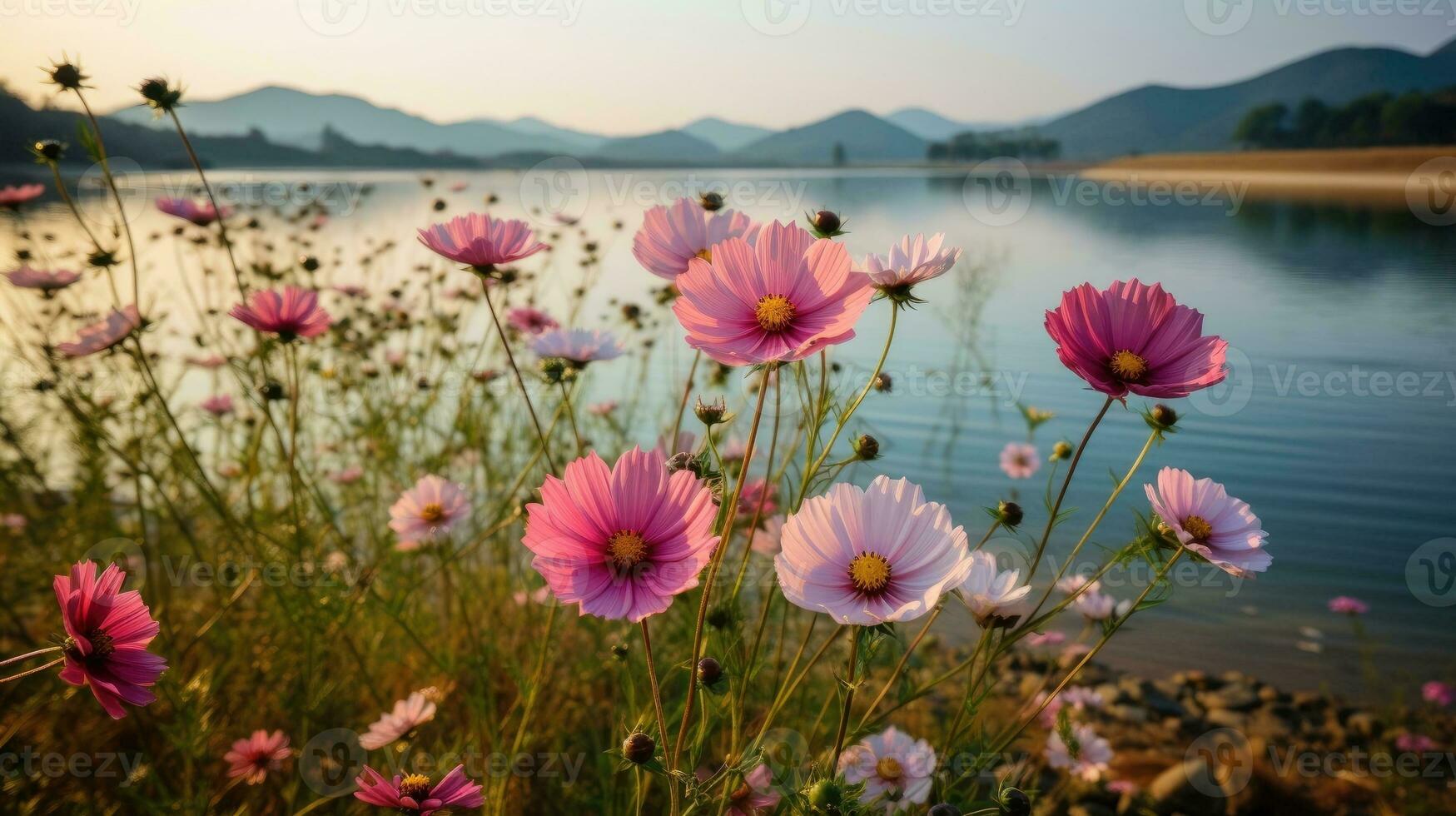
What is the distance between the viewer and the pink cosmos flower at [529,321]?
1765 millimetres

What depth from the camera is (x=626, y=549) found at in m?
0.58

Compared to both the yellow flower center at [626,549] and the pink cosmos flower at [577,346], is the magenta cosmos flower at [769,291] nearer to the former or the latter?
the yellow flower center at [626,549]

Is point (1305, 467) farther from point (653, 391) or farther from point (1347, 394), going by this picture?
point (653, 391)

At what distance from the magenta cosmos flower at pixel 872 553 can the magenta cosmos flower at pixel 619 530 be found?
7 cm

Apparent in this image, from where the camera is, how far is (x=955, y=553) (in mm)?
590

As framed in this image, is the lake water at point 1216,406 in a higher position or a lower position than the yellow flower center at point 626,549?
lower

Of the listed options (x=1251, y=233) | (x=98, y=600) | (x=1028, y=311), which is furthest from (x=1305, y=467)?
(x=1251, y=233)

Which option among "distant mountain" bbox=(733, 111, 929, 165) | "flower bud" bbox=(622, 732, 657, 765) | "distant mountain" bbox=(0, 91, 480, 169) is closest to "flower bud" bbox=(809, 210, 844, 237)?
"flower bud" bbox=(622, 732, 657, 765)

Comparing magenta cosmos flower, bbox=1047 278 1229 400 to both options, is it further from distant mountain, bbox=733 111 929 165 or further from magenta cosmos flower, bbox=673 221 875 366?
distant mountain, bbox=733 111 929 165

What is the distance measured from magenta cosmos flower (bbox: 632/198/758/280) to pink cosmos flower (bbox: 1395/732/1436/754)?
2461 mm

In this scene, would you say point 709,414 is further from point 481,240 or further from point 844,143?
point 844,143

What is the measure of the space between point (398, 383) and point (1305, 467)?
4.20 m

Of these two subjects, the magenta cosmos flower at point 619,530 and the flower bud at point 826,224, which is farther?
the flower bud at point 826,224

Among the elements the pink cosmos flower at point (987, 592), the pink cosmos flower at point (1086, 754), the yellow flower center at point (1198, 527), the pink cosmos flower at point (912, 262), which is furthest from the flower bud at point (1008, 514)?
the pink cosmos flower at point (1086, 754)
